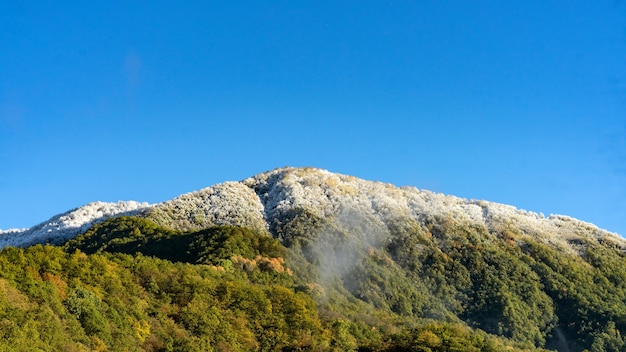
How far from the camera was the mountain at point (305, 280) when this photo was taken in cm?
7844

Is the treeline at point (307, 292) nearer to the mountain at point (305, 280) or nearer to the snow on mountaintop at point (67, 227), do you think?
the mountain at point (305, 280)

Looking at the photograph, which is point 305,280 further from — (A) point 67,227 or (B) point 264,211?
(A) point 67,227

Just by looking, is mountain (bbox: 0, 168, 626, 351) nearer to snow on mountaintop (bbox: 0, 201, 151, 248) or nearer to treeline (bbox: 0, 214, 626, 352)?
treeline (bbox: 0, 214, 626, 352)

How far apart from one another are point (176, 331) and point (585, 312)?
11036 cm

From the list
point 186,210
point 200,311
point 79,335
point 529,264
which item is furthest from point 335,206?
point 79,335

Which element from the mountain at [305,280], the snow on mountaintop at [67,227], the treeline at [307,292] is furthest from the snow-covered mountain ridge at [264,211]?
the treeline at [307,292]

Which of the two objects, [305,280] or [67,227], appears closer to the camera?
[305,280]

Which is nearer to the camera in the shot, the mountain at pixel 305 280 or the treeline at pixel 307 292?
the treeline at pixel 307 292

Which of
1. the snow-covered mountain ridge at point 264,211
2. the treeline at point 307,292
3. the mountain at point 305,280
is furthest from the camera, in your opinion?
the snow-covered mountain ridge at point 264,211

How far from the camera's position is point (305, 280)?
437 feet

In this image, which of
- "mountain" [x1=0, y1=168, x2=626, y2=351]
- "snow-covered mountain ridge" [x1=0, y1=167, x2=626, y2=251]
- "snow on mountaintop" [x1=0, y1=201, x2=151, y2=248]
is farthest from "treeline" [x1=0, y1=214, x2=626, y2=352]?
"snow on mountaintop" [x1=0, y1=201, x2=151, y2=248]

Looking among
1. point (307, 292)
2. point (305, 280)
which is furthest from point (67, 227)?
point (307, 292)

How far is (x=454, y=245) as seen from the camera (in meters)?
183

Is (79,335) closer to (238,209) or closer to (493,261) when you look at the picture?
(238,209)
